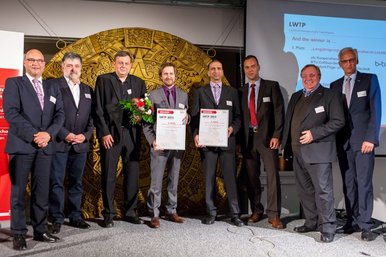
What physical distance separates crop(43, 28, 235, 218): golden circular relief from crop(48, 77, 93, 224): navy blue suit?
57 cm

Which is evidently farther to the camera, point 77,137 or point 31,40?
point 31,40

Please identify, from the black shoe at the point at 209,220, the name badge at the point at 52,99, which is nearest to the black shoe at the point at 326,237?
the black shoe at the point at 209,220

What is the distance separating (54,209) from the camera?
12.9 ft

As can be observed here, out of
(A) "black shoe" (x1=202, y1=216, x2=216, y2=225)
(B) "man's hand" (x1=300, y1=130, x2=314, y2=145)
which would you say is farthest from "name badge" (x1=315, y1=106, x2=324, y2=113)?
(A) "black shoe" (x1=202, y1=216, x2=216, y2=225)

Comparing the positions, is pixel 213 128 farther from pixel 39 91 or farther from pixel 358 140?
pixel 39 91

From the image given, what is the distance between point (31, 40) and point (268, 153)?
9.79 ft

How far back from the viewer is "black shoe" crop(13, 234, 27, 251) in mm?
3357

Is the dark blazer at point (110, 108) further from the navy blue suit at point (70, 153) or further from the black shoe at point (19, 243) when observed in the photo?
the black shoe at point (19, 243)

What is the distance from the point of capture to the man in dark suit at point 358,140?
3.91 m

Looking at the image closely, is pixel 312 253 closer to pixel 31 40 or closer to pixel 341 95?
pixel 341 95

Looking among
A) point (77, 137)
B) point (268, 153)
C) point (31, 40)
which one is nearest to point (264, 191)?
point (268, 153)

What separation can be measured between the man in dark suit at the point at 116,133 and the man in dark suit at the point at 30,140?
1.90 ft

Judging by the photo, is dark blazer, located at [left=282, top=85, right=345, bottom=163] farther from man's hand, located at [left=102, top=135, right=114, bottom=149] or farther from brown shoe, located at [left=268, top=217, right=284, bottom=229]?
man's hand, located at [left=102, top=135, right=114, bottom=149]

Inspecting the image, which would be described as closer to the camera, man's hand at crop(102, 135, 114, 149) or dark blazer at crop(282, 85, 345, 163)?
dark blazer at crop(282, 85, 345, 163)
